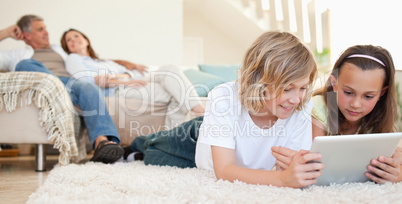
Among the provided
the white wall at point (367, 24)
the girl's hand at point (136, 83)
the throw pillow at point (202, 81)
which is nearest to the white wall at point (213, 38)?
the white wall at point (367, 24)

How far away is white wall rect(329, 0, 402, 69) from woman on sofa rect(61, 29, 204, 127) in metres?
0.89

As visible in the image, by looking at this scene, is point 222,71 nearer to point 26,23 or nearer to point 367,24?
point 367,24

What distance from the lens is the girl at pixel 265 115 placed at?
42.9 inches

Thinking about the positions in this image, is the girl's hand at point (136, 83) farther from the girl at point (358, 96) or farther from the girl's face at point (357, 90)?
the girl's face at point (357, 90)

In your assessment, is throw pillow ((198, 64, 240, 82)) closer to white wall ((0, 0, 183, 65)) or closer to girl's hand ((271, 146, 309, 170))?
white wall ((0, 0, 183, 65))

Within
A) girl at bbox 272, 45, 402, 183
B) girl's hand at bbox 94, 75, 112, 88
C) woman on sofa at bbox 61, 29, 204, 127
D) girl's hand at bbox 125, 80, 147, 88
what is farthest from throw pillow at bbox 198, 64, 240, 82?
girl at bbox 272, 45, 402, 183

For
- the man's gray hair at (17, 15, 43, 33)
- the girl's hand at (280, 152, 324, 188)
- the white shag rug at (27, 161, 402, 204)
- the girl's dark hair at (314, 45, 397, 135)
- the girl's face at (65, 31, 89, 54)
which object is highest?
the man's gray hair at (17, 15, 43, 33)

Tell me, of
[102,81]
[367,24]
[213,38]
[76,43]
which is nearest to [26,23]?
[76,43]

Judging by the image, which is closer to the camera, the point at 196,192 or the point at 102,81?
the point at 196,192

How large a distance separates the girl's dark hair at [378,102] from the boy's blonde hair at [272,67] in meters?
0.30

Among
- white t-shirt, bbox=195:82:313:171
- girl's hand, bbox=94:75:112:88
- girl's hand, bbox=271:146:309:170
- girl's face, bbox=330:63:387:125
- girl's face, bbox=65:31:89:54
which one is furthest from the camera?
girl's face, bbox=65:31:89:54

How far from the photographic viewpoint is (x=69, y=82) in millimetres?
2193

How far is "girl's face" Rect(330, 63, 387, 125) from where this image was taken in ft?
4.51

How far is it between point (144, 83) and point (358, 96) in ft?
4.68
